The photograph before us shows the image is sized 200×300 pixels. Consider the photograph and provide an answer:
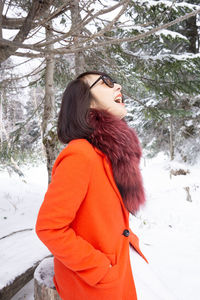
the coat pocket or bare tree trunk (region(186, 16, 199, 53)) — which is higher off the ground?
bare tree trunk (region(186, 16, 199, 53))

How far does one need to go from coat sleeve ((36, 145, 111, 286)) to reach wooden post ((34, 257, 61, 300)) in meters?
0.58

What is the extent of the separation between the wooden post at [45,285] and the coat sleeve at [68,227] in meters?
0.58

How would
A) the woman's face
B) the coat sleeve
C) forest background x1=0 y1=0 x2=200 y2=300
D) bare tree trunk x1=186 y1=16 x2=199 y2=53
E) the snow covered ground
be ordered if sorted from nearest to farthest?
the coat sleeve < the woman's face < forest background x1=0 y1=0 x2=200 y2=300 < the snow covered ground < bare tree trunk x1=186 y1=16 x2=199 y2=53

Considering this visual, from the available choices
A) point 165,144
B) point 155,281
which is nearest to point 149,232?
point 155,281

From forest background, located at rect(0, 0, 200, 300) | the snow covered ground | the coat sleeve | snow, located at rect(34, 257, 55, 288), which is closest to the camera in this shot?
the coat sleeve

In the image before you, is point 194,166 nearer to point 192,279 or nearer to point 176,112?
point 176,112

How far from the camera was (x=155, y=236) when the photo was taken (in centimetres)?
429

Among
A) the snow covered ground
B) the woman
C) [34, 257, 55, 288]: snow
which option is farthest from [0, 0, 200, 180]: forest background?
[34, 257, 55, 288]: snow

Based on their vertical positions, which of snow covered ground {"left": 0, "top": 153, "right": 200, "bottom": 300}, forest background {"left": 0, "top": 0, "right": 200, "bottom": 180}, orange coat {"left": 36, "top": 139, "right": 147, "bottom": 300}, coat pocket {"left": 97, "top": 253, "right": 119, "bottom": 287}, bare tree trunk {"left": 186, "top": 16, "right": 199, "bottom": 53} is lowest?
snow covered ground {"left": 0, "top": 153, "right": 200, "bottom": 300}

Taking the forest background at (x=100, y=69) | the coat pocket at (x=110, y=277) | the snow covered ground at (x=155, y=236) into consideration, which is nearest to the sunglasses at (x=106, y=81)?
the forest background at (x=100, y=69)

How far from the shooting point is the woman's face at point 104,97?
4.55 feet

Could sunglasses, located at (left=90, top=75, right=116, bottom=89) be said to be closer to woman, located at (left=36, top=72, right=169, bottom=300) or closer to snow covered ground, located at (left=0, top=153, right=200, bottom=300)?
woman, located at (left=36, top=72, right=169, bottom=300)

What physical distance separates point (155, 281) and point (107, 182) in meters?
0.90

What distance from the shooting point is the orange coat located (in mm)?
1019
